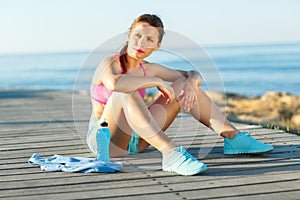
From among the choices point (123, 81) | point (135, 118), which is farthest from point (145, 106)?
point (123, 81)

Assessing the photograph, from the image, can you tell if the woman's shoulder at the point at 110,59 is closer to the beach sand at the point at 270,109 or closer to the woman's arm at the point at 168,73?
the woman's arm at the point at 168,73

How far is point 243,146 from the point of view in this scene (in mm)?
3785

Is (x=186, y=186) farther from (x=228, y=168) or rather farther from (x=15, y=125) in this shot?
(x=15, y=125)

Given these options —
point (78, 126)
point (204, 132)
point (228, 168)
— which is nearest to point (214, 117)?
point (228, 168)

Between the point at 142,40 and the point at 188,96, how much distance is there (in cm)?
47

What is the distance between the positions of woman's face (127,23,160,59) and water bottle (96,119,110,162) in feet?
1.57

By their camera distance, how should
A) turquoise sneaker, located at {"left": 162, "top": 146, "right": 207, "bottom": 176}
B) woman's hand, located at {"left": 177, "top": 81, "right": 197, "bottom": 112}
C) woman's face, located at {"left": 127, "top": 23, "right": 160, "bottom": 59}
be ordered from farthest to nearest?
woman's hand, located at {"left": 177, "top": 81, "right": 197, "bottom": 112}
woman's face, located at {"left": 127, "top": 23, "right": 160, "bottom": 59}
turquoise sneaker, located at {"left": 162, "top": 146, "right": 207, "bottom": 176}

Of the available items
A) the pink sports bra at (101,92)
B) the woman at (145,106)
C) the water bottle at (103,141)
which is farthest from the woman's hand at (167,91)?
the water bottle at (103,141)

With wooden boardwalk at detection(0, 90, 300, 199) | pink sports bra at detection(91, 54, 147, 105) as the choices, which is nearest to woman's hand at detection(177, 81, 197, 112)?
pink sports bra at detection(91, 54, 147, 105)

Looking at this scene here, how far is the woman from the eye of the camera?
11.3 ft

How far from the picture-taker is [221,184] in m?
→ 3.06

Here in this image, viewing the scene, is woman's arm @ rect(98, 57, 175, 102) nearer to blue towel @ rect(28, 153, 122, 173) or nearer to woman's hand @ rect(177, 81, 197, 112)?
woman's hand @ rect(177, 81, 197, 112)

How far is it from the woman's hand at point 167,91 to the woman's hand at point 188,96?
0.06 metres

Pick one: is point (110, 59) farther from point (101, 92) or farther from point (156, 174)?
point (156, 174)
